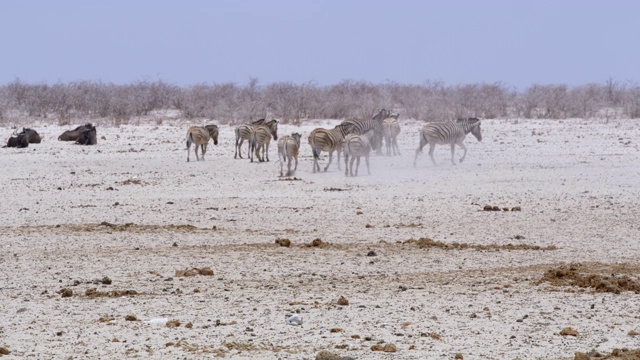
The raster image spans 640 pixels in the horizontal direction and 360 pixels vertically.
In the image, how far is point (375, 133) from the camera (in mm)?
24891

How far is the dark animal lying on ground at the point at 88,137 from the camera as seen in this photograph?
27.1 m

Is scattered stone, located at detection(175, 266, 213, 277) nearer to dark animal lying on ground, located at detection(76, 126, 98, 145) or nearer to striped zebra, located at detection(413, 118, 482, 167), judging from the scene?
striped zebra, located at detection(413, 118, 482, 167)

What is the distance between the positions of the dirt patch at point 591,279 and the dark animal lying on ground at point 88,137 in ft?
62.5

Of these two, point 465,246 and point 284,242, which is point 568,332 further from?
point 284,242

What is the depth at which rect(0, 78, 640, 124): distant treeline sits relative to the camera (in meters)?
37.4

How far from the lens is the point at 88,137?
27172mm

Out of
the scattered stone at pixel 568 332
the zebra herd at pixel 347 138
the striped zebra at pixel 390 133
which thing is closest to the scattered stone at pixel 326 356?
the scattered stone at pixel 568 332

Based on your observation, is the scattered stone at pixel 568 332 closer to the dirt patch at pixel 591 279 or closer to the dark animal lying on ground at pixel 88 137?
the dirt patch at pixel 591 279

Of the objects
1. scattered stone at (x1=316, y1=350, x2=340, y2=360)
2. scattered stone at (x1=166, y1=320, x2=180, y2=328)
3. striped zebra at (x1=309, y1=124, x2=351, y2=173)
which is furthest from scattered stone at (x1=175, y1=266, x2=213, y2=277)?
striped zebra at (x1=309, y1=124, x2=351, y2=173)

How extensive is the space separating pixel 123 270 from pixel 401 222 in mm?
4963

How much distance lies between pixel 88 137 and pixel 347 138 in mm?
8698

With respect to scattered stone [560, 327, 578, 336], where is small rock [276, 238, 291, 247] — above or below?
above

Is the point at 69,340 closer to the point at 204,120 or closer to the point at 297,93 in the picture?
the point at 204,120

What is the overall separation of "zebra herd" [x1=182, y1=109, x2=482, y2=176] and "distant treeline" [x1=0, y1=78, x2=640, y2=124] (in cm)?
899
